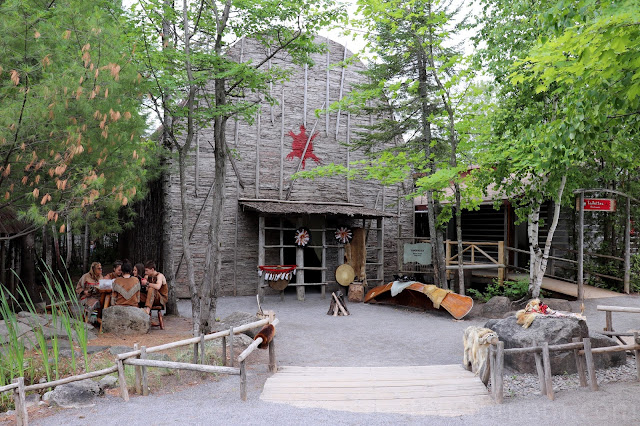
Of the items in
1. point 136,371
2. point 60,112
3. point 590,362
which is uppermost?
point 60,112

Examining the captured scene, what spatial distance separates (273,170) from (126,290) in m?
6.40

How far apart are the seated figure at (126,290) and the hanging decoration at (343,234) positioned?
20.7 feet

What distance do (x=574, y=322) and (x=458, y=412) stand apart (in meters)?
2.63

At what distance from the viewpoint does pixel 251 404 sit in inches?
191

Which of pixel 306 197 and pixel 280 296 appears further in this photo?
pixel 306 197

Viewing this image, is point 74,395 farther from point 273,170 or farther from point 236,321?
point 273,170

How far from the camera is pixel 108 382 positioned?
555 centimetres

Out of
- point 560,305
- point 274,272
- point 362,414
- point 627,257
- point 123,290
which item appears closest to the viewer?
point 362,414

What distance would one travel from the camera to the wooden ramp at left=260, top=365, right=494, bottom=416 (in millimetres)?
4730

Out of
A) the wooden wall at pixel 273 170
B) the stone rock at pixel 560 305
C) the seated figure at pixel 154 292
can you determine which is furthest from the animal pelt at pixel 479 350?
the wooden wall at pixel 273 170

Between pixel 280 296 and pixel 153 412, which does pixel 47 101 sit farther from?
pixel 280 296

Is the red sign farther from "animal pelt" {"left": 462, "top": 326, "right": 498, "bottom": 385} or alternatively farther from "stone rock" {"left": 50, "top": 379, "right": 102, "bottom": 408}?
"stone rock" {"left": 50, "top": 379, "right": 102, "bottom": 408}

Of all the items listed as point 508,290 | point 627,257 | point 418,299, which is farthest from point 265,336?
point 627,257

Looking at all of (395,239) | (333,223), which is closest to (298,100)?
(333,223)
